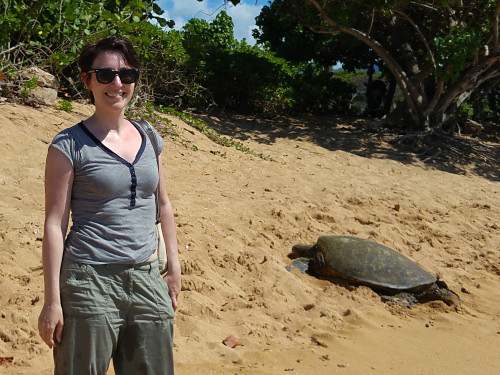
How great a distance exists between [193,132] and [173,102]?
2057 mm

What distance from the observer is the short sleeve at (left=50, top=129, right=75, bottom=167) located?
1908 millimetres

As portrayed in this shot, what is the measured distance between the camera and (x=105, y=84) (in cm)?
203

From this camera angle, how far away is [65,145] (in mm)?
1916

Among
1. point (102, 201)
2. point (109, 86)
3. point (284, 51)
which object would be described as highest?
point (284, 51)

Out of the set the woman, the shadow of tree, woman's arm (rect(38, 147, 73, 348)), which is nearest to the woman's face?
the woman

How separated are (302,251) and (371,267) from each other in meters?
0.70

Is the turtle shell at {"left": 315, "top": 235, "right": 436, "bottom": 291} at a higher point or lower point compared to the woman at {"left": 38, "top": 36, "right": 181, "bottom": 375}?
lower

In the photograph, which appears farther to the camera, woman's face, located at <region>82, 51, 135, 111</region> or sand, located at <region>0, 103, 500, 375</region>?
sand, located at <region>0, 103, 500, 375</region>

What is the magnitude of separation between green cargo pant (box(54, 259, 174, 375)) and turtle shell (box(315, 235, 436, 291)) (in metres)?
3.44

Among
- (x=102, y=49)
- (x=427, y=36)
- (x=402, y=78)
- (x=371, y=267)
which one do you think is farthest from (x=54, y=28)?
(x=427, y=36)

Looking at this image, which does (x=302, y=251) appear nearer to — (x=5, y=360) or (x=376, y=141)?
(x=5, y=360)

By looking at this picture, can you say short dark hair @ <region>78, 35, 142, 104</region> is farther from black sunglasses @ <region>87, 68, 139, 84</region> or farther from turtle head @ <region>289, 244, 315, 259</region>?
turtle head @ <region>289, 244, 315, 259</region>

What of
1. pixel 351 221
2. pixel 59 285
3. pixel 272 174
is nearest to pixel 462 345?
pixel 351 221

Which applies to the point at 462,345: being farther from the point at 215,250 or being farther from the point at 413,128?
the point at 413,128
